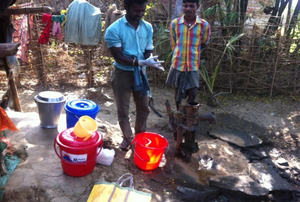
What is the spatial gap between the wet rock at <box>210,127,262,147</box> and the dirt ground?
15 cm

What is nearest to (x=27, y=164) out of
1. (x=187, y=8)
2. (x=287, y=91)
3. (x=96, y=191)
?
(x=96, y=191)

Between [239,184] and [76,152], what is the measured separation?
6.24 ft

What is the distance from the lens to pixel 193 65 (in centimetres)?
396

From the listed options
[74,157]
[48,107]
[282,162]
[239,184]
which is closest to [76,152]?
[74,157]

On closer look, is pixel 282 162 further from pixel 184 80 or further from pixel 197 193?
pixel 184 80

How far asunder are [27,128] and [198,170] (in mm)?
2337

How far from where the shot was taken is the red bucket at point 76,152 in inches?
98.4

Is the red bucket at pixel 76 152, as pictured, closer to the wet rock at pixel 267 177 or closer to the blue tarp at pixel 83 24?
the wet rock at pixel 267 177

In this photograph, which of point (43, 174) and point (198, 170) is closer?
point (43, 174)

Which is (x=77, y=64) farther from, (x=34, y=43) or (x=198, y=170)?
(x=198, y=170)

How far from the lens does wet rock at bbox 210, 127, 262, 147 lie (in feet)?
13.6

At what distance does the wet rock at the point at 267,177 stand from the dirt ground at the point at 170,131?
0.62 metres

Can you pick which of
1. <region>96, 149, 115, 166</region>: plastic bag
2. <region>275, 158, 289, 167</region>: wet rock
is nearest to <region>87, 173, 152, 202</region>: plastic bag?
<region>96, 149, 115, 166</region>: plastic bag

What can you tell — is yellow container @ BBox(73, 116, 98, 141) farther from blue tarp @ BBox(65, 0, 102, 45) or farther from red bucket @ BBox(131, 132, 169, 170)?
blue tarp @ BBox(65, 0, 102, 45)
